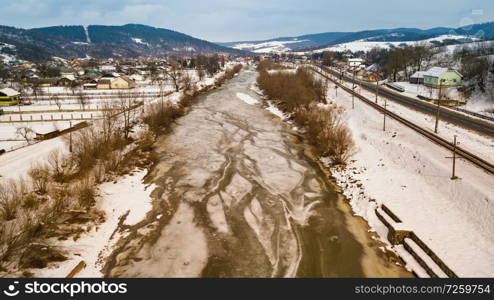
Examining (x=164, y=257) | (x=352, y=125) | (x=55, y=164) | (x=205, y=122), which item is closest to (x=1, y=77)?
(x=205, y=122)

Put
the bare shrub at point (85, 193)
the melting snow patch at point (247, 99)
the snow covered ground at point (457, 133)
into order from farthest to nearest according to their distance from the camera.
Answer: the melting snow patch at point (247, 99) < the snow covered ground at point (457, 133) < the bare shrub at point (85, 193)

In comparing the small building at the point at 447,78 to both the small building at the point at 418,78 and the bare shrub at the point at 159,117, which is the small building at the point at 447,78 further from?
the bare shrub at the point at 159,117

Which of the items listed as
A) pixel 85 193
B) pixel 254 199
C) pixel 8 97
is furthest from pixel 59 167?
pixel 8 97

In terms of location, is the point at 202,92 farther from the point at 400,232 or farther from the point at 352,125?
the point at 400,232

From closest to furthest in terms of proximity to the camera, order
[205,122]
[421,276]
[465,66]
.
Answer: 1. [421,276]
2. [205,122]
3. [465,66]

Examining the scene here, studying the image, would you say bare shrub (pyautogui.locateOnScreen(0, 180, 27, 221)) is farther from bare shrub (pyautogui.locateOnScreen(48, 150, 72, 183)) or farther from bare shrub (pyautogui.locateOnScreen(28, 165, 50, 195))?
bare shrub (pyautogui.locateOnScreen(48, 150, 72, 183))

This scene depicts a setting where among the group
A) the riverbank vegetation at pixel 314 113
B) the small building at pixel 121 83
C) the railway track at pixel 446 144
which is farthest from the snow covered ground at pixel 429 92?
the small building at pixel 121 83

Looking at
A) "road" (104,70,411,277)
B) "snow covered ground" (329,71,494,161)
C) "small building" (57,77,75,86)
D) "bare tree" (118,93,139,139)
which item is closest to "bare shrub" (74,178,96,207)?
"road" (104,70,411,277)
